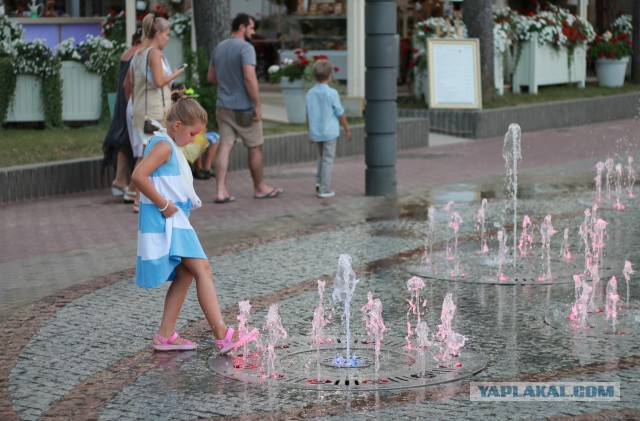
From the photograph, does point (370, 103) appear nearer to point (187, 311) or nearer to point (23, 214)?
point (23, 214)

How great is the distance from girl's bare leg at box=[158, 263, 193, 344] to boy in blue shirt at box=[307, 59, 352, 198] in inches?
223

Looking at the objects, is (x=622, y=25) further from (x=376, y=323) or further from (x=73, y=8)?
(x=376, y=323)

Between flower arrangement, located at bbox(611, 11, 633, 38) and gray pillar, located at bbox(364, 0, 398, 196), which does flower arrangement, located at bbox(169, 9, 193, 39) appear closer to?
gray pillar, located at bbox(364, 0, 398, 196)

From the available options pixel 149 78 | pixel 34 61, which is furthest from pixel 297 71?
pixel 149 78

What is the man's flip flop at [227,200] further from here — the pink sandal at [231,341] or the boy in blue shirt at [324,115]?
the pink sandal at [231,341]

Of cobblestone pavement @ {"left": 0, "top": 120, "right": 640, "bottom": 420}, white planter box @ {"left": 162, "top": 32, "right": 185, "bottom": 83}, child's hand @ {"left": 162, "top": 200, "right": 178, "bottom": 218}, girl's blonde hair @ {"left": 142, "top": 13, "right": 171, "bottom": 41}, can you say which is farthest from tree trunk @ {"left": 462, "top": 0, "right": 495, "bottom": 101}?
child's hand @ {"left": 162, "top": 200, "right": 178, "bottom": 218}

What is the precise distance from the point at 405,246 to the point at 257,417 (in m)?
4.49

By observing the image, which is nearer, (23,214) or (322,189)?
(23,214)

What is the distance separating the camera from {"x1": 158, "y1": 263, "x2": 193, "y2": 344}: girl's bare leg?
6621 mm

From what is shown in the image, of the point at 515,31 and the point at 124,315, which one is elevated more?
the point at 515,31

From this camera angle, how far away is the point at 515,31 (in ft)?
72.0

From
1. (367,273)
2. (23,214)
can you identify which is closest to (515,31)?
(23,214)

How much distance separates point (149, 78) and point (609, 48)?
14.7 m

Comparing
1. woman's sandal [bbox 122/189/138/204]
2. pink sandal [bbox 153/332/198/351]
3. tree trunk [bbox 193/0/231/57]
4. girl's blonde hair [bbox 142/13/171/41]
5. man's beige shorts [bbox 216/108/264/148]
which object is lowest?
pink sandal [bbox 153/332/198/351]
